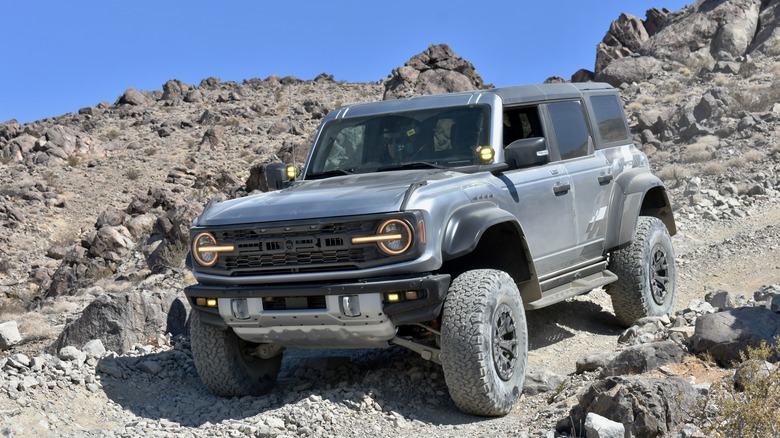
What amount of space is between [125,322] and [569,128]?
4.39 metres

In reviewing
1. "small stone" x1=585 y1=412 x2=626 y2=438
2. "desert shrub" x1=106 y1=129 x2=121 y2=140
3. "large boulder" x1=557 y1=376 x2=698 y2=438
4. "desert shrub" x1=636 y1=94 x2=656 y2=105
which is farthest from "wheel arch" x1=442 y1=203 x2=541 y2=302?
"desert shrub" x1=106 y1=129 x2=121 y2=140

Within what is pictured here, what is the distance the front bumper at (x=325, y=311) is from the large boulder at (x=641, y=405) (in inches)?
41.6

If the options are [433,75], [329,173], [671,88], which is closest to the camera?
[329,173]

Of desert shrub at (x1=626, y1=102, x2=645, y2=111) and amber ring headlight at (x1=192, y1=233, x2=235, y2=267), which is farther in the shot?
desert shrub at (x1=626, y1=102, x2=645, y2=111)

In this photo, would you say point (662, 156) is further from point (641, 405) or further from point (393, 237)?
point (641, 405)

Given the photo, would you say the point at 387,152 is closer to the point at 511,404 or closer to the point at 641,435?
the point at 511,404

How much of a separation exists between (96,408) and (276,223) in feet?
6.60

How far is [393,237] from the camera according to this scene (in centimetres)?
568

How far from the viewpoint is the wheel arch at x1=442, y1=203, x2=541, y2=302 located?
592 cm

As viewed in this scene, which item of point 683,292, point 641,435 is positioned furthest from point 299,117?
point 641,435

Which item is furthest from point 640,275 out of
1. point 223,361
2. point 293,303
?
point 223,361

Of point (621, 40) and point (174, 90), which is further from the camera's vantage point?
point (174, 90)

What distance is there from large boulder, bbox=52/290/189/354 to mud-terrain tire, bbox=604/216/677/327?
4046 millimetres

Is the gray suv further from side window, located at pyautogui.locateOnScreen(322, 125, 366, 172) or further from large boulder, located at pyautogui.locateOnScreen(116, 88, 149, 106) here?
large boulder, located at pyautogui.locateOnScreen(116, 88, 149, 106)
